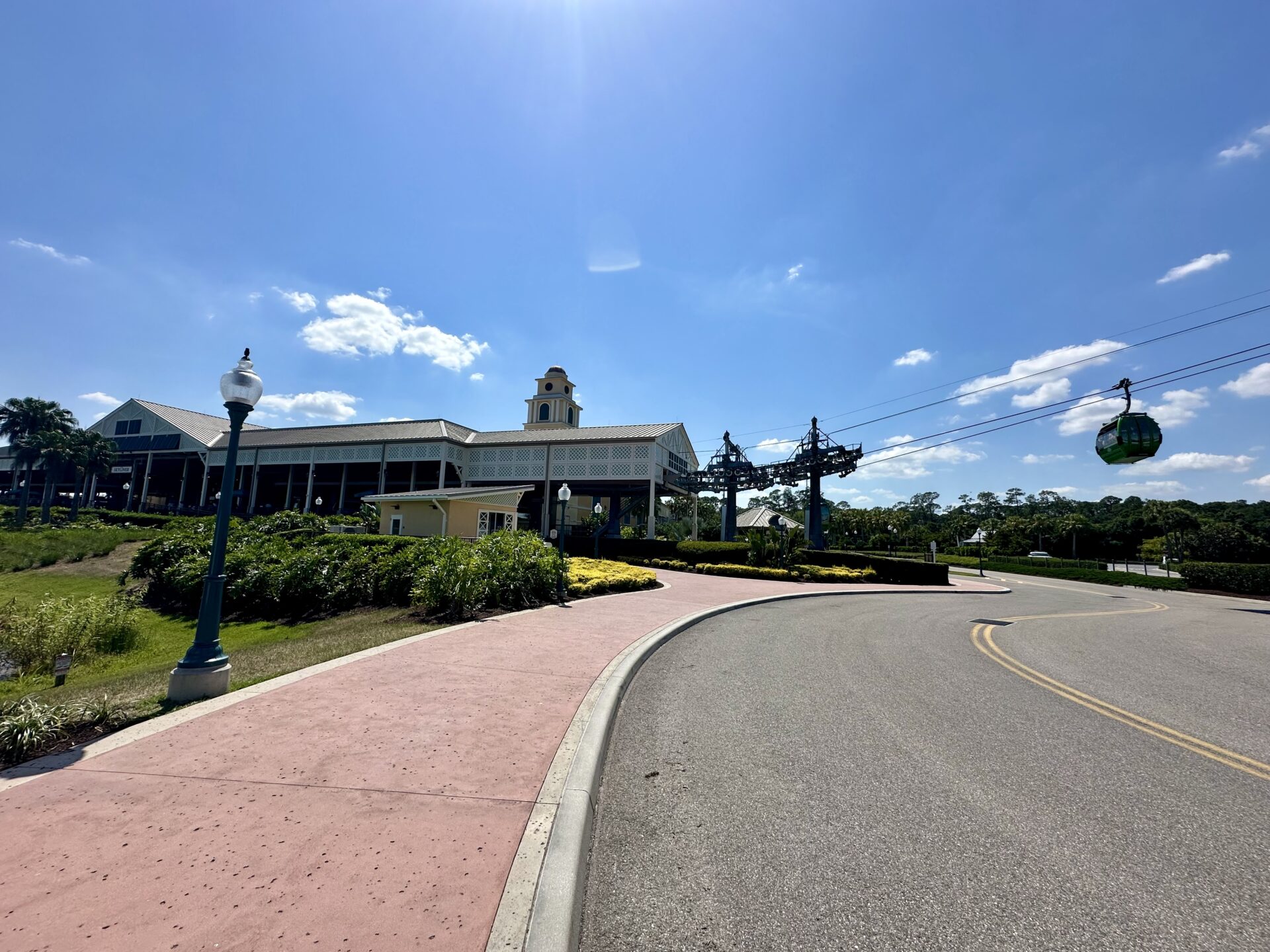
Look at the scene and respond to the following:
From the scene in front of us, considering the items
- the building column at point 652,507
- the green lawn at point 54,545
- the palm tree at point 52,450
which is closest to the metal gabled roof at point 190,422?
the palm tree at point 52,450

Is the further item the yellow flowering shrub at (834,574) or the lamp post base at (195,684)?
the yellow flowering shrub at (834,574)

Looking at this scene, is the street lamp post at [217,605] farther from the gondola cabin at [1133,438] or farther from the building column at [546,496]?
the building column at [546,496]

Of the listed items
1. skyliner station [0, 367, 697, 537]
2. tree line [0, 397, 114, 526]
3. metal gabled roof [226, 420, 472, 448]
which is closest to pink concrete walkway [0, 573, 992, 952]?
skyliner station [0, 367, 697, 537]

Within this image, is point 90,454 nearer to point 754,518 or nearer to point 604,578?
point 604,578

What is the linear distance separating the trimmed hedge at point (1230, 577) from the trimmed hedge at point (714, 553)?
932 inches

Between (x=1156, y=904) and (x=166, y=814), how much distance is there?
547 centimetres

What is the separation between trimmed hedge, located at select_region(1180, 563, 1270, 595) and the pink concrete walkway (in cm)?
3574

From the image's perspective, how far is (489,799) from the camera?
359cm

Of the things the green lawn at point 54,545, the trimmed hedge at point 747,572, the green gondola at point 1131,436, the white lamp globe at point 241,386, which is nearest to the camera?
the white lamp globe at point 241,386

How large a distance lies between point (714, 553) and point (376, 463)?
33559 mm

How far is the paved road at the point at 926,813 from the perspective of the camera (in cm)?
261

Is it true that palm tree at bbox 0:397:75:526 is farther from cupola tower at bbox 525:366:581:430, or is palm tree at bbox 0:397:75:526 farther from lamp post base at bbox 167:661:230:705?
lamp post base at bbox 167:661:230:705

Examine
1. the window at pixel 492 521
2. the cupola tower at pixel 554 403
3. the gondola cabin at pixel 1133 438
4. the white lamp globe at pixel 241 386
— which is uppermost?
the cupola tower at pixel 554 403

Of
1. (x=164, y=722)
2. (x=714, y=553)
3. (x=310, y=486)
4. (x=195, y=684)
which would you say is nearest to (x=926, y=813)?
(x=164, y=722)
